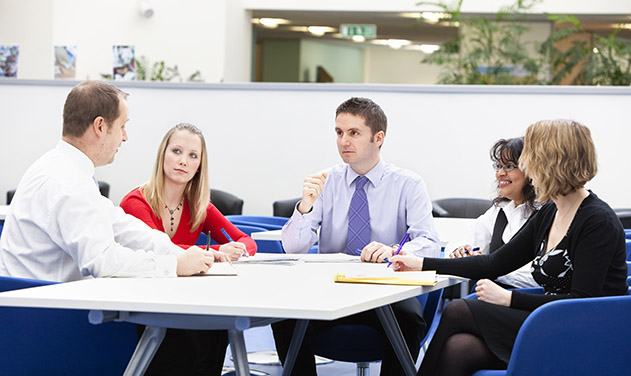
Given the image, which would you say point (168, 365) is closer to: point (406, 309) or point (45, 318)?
point (45, 318)

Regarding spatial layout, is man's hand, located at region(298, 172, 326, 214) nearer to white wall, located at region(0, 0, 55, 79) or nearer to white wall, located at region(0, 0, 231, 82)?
white wall, located at region(0, 0, 231, 82)

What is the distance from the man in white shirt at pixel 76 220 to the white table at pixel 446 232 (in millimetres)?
1116

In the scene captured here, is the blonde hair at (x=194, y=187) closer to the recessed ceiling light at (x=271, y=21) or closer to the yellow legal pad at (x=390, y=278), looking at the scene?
the yellow legal pad at (x=390, y=278)

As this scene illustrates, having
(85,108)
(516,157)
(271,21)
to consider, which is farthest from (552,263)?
(271,21)

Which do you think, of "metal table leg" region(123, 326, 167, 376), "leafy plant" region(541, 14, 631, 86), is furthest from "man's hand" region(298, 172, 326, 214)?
"leafy plant" region(541, 14, 631, 86)

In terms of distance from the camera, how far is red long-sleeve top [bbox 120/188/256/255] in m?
3.35

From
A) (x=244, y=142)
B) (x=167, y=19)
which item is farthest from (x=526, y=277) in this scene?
(x=167, y=19)

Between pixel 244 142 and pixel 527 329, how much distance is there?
19.1 ft

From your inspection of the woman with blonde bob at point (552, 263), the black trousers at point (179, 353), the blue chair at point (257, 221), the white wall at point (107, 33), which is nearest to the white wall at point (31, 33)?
the white wall at point (107, 33)

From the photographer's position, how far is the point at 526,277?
124 inches

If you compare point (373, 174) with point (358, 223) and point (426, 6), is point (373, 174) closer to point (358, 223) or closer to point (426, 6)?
point (358, 223)

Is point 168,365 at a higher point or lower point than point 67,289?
lower

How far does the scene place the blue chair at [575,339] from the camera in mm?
1995

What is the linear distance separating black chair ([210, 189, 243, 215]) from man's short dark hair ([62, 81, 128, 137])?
377 centimetres
